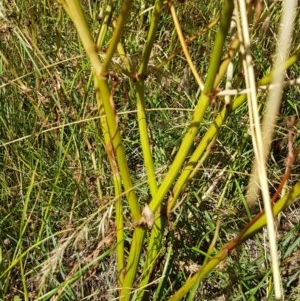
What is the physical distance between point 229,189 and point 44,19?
0.72 metres

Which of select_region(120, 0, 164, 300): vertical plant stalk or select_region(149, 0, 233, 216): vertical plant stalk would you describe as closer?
select_region(149, 0, 233, 216): vertical plant stalk

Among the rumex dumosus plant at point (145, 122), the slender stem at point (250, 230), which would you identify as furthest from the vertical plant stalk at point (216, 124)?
the slender stem at point (250, 230)

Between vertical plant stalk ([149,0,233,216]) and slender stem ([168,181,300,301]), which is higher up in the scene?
vertical plant stalk ([149,0,233,216])

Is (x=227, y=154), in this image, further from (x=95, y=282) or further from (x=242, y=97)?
(x=242, y=97)

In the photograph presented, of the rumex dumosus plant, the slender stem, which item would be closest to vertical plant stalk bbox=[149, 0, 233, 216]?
the rumex dumosus plant

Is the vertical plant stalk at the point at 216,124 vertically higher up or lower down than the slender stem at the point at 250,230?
higher up

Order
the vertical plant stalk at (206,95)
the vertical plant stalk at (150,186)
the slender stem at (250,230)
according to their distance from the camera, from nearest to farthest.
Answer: the vertical plant stalk at (206,95), the slender stem at (250,230), the vertical plant stalk at (150,186)

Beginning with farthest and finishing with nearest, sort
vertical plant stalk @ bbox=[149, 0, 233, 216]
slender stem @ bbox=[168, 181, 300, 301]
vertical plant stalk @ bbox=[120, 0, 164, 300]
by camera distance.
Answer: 1. vertical plant stalk @ bbox=[120, 0, 164, 300]
2. slender stem @ bbox=[168, 181, 300, 301]
3. vertical plant stalk @ bbox=[149, 0, 233, 216]

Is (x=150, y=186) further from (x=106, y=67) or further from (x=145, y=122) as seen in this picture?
(x=106, y=67)

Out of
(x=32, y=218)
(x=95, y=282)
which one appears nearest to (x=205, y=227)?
(x=95, y=282)

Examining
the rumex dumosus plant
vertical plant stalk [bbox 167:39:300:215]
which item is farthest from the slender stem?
vertical plant stalk [bbox 167:39:300:215]

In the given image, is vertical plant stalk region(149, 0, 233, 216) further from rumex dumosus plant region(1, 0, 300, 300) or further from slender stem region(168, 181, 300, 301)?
slender stem region(168, 181, 300, 301)

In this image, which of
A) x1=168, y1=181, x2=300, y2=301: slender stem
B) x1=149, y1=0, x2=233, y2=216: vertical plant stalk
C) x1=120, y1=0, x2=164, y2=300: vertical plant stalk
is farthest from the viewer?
x1=120, y1=0, x2=164, y2=300: vertical plant stalk

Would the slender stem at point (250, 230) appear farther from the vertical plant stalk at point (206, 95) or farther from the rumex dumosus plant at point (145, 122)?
the vertical plant stalk at point (206, 95)
